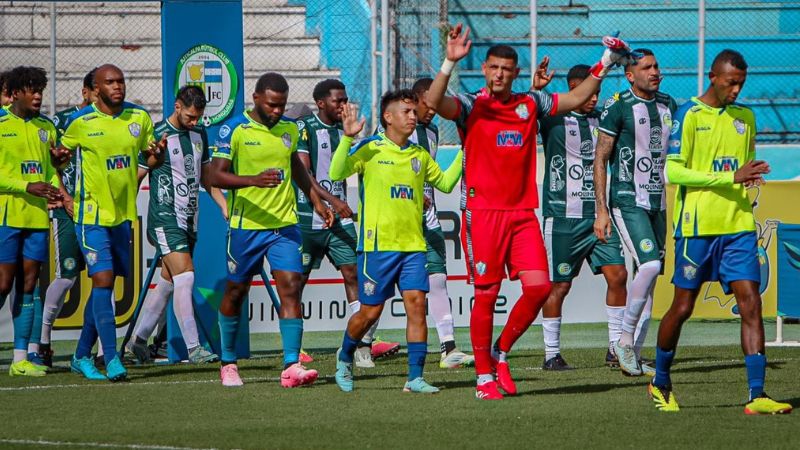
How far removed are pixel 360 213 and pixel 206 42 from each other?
3.22 meters

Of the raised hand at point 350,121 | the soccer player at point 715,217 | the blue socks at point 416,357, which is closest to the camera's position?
the soccer player at point 715,217

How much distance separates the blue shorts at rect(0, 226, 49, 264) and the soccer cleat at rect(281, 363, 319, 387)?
2.71 m

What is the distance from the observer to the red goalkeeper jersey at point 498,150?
8.80 meters

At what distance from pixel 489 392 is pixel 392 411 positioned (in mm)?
844

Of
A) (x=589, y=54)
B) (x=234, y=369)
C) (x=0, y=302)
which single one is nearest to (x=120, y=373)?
(x=234, y=369)

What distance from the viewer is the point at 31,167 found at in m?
11.0

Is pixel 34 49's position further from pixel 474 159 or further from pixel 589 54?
pixel 474 159

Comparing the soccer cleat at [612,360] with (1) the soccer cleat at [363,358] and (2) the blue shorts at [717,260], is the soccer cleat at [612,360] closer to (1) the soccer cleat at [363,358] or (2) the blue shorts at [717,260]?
(1) the soccer cleat at [363,358]

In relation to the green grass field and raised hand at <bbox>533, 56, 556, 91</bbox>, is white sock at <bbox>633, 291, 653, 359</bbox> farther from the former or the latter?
raised hand at <bbox>533, 56, 556, 91</bbox>

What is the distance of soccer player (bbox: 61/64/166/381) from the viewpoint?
10.1m

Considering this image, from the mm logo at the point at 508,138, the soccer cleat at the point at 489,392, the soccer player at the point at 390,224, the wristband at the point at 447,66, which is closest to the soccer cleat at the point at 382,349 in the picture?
the soccer player at the point at 390,224

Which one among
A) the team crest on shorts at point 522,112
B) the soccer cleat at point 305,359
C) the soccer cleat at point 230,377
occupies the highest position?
the team crest on shorts at point 522,112

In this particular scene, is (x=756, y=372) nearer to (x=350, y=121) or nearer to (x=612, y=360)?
(x=612, y=360)

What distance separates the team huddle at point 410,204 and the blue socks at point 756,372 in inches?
0.5
